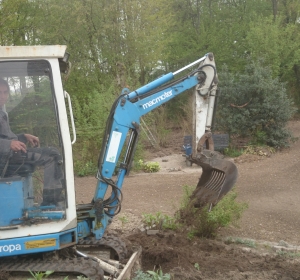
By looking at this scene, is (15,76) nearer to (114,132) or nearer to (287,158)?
(114,132)

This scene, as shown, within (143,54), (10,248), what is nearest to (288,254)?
(10,248)

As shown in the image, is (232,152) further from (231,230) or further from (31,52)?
(31,52)

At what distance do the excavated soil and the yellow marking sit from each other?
1419mm

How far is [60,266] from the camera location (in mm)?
3939

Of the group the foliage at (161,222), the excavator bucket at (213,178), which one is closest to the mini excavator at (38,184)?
the excavator bucket at (213,178)

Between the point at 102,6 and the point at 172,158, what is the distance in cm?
717

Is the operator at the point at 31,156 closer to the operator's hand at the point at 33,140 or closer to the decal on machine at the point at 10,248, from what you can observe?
the operator's hand at the point at 33,140

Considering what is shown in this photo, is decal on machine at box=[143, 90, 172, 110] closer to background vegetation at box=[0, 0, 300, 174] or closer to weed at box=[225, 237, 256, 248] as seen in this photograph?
weed at box=[225, 237, 256, 248]

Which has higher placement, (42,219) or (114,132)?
(114,132)

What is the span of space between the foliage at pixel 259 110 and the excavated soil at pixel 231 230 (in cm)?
201

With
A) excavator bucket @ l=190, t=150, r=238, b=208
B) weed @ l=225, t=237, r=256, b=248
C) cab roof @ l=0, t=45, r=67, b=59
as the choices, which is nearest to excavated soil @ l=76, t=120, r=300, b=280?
weed @ l=225, t=237, r=256, b=248

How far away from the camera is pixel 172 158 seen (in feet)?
47.8

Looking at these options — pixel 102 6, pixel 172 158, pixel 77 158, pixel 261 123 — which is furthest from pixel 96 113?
pixel 102 6

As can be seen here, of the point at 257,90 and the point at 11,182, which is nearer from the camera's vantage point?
the point at 11,182
